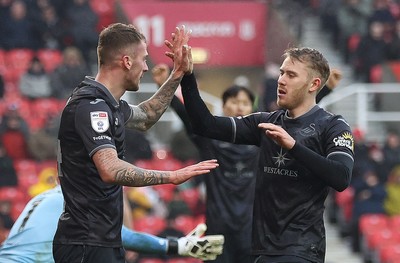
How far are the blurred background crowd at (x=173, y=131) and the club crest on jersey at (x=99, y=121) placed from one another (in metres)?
6.63

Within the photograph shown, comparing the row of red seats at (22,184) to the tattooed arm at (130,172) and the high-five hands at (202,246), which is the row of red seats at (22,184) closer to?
the high-five hands at (202,246)

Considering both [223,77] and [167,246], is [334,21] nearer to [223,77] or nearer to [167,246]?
[223,77]

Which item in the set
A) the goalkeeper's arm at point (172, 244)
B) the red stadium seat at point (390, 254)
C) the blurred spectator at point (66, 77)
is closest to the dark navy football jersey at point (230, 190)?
the goalkeeper's arm at point (172, 244)

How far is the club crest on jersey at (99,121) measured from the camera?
673 cm

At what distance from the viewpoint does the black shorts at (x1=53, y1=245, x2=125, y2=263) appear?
684cm

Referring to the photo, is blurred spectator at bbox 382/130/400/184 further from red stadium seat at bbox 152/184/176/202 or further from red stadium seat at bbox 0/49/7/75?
red stadium seat at bbox 0/49/7/75

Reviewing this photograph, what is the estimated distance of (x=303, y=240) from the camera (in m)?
7.07

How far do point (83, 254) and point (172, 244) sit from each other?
143cm

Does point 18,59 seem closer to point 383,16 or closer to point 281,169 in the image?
point 383,16

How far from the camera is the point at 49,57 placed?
817 inches

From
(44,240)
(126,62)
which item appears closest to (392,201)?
(44,240)

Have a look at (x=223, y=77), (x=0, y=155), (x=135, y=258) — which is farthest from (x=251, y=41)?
(x=135, y=258)

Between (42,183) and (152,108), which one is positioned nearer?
(152,108)

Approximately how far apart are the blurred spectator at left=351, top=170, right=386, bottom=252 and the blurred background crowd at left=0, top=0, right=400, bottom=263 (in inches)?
0.6
